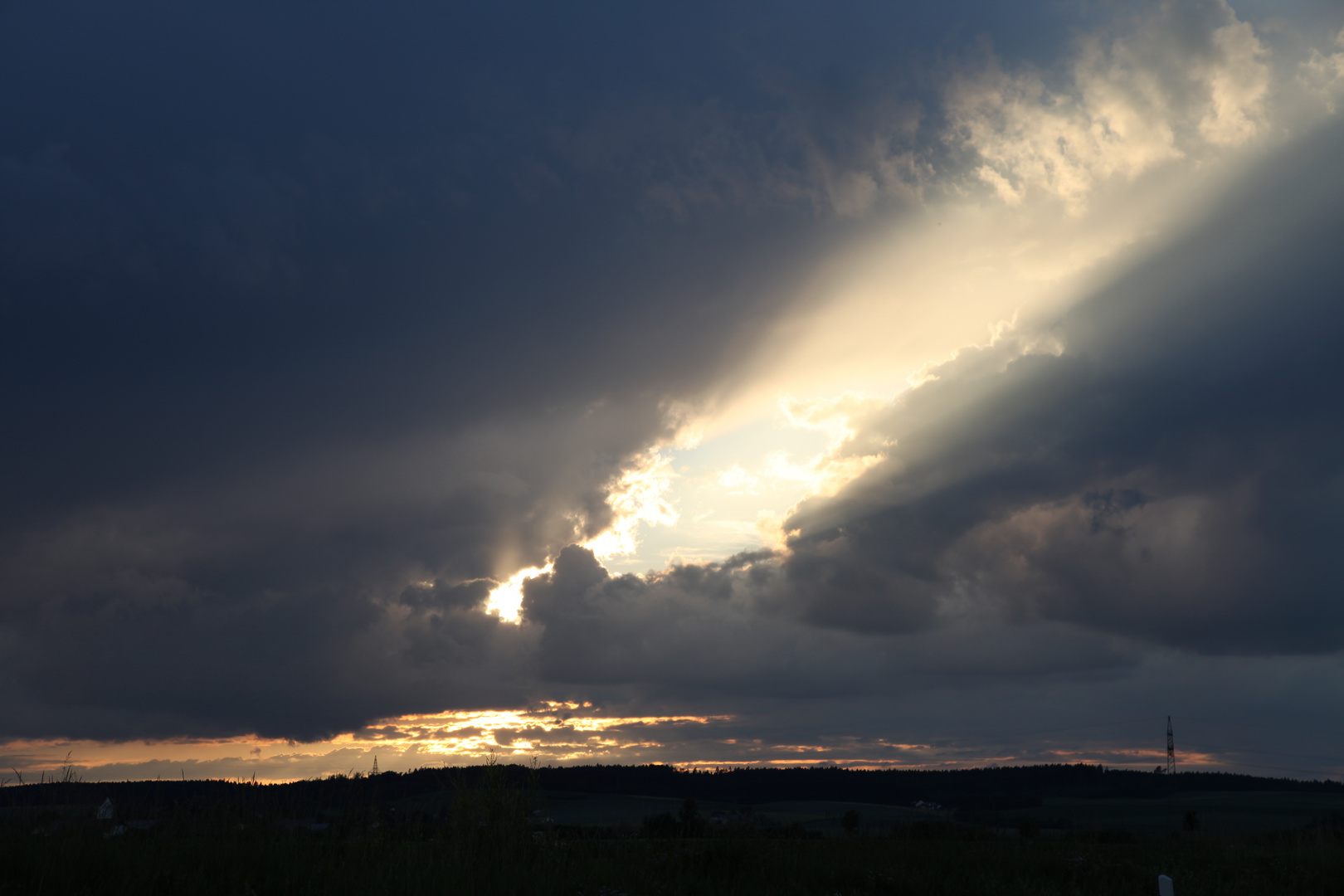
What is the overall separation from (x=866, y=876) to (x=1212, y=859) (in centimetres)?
1871

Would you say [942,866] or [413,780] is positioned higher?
[413,780]

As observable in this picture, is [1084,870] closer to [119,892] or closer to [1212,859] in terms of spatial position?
[1212,859]

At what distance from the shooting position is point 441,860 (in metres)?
17.2

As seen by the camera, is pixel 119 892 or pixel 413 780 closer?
pixel 119 892

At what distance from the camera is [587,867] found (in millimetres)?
18906

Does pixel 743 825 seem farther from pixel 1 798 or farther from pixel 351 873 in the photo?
pixel 1 798

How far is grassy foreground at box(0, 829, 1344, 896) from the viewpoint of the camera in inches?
596

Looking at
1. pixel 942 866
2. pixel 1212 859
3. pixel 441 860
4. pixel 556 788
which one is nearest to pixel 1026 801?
pixel 556 788

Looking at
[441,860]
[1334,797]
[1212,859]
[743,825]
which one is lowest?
[1334,797]

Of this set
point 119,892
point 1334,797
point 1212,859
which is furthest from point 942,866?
point 1334,797

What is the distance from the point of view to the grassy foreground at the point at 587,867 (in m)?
15.1

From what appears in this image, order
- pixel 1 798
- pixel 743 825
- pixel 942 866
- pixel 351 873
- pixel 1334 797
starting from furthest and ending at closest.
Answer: pixel 1334 797, pixel 743 825, pixel 942 866, pixel 1 798, pixel 351 873

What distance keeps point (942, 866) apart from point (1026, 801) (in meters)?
187

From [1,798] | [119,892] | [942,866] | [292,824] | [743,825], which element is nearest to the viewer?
[119,892]
